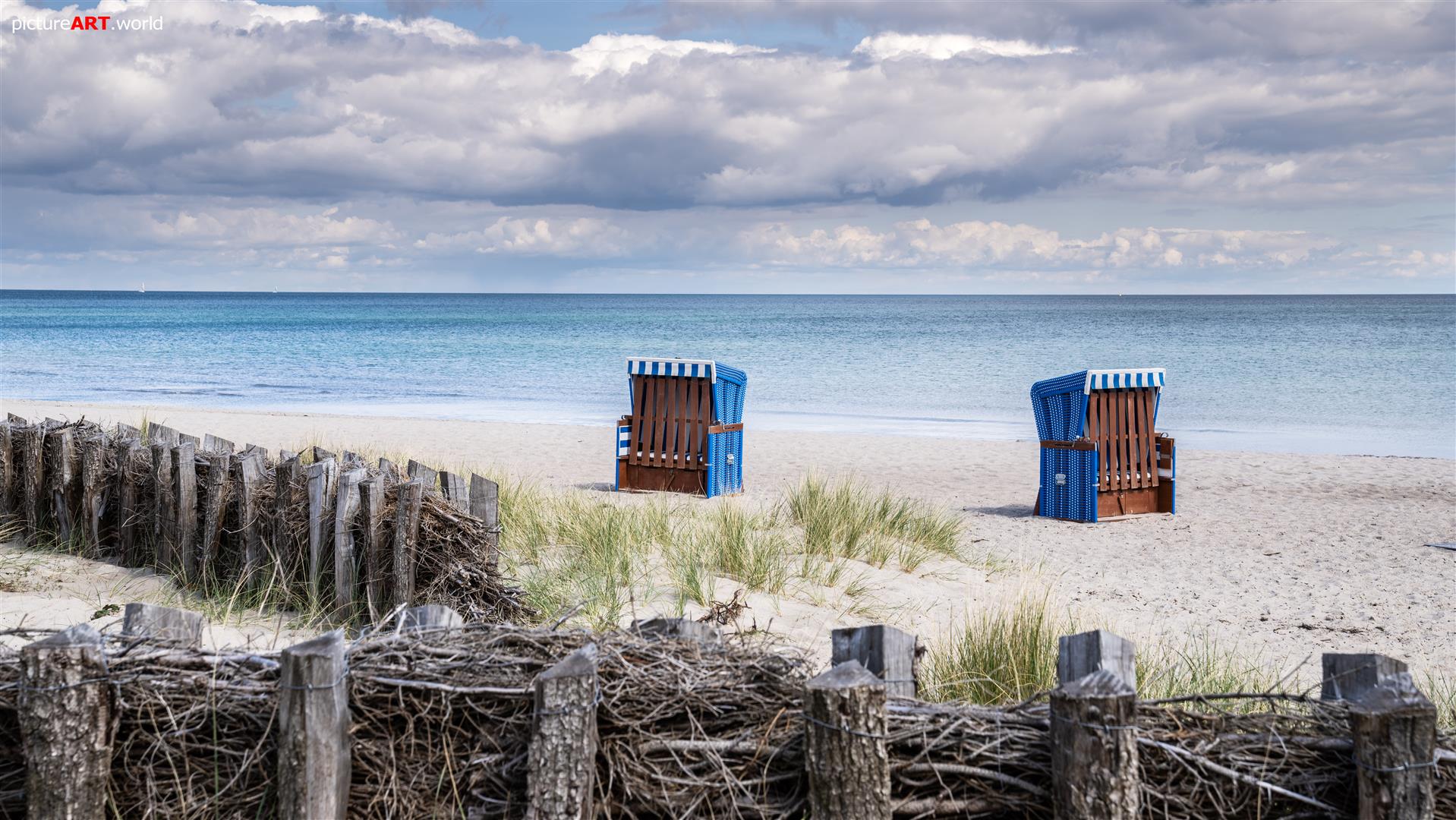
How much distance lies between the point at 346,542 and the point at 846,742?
310 cm

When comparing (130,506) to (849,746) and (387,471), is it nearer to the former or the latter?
(387,471)

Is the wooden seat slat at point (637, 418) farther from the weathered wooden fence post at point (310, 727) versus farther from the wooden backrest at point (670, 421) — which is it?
the weathered wooden fence post at point (310, 727)

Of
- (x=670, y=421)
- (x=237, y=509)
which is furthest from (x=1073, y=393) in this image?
(x=237, y=509)

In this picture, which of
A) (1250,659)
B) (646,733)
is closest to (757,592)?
(1250,659)

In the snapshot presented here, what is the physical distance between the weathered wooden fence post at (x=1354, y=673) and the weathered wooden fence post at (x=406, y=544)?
3497mm

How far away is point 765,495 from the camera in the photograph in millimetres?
11336

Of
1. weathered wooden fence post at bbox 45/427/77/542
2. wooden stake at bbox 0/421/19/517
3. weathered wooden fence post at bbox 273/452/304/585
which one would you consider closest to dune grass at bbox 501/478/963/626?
weathered wooden fence post at bbox 273/452/304/585

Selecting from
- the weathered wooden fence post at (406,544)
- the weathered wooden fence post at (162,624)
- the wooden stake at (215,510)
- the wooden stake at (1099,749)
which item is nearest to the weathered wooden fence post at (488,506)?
the weathered wooden fence post at (406,544)

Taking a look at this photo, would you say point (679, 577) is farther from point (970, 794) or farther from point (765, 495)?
point (765, 495)

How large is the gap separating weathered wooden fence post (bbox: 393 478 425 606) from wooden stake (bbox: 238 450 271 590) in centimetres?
102

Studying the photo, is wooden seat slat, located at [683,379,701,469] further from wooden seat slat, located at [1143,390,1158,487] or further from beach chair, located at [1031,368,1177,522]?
wooden seat slat, located at [1143,390,1158,487]

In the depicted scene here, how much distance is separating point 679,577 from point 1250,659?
3.17 m

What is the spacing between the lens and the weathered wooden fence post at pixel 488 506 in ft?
16.2

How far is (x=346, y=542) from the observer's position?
4.95 metres
